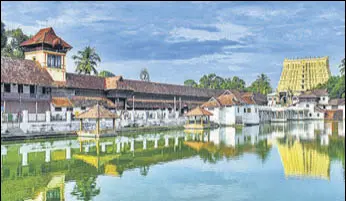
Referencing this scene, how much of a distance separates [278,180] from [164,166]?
419cm

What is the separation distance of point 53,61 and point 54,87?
2239mm

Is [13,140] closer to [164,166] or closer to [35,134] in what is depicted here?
[35,134]

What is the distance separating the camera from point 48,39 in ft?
96.1

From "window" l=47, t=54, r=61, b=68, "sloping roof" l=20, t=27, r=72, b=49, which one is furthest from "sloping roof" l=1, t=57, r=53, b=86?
"sloping roof" l=20, t=27, r=72, b=49

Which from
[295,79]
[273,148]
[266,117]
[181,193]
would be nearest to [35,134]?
[273,148]

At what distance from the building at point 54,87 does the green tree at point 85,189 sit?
13.2 metres

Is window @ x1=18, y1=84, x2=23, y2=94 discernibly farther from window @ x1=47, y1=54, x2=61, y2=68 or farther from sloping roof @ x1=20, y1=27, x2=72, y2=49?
sloping roof @ x1=20, y1=27, x2=72, y2=49

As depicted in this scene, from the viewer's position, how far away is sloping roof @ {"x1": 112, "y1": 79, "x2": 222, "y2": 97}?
36356 millimetres

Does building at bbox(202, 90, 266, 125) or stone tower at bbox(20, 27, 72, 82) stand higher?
stone tower at bbox(20, 27, 72, 82)

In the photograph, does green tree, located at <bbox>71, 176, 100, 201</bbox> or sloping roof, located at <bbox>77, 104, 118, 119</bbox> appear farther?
sloping roof, located at <bbox>77, 104, 118, 119</bbox>

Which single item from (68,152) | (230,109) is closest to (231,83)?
(230,109)

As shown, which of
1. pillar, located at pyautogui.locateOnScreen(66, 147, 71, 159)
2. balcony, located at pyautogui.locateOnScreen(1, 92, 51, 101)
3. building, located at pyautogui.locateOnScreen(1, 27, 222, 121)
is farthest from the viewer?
building, located at pyautogui.locateOnScreen(1, 27, 222, 121)

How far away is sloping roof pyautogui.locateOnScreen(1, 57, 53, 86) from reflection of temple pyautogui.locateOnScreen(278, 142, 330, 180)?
1743 cm

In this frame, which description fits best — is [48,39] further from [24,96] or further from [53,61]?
[24,96]
